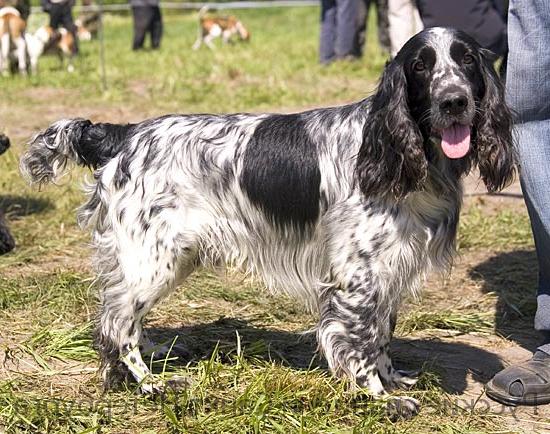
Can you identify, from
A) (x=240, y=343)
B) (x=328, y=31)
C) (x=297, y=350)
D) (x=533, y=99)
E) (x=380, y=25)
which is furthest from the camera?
(x=380, y=25)

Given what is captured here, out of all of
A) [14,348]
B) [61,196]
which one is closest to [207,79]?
[61,196]

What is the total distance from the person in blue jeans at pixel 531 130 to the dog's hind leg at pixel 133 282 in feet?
4.93

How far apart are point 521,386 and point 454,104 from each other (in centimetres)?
133

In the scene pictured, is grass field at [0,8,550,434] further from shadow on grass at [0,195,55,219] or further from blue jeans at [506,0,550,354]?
blue jeans at [506,0,550,354]

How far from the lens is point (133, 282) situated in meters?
4.48

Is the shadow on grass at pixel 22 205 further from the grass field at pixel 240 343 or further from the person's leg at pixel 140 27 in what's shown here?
the person's leg at pixel 140 27

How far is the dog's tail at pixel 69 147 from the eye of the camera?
15.1 feet

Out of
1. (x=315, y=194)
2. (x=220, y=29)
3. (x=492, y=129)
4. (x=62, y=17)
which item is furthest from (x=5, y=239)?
(x=220, y=29)

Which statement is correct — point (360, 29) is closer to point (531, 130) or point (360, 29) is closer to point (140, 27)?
point (140, 27)

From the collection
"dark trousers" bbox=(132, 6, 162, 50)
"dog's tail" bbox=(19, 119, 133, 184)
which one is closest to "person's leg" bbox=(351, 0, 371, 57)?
"dark trousers" bbox=(132, 6, 162, 50)

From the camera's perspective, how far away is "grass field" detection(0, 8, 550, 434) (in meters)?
4.12

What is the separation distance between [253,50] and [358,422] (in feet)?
52.2

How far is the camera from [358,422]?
4129 mm

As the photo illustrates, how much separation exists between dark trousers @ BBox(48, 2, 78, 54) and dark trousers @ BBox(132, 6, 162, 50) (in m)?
1.59
